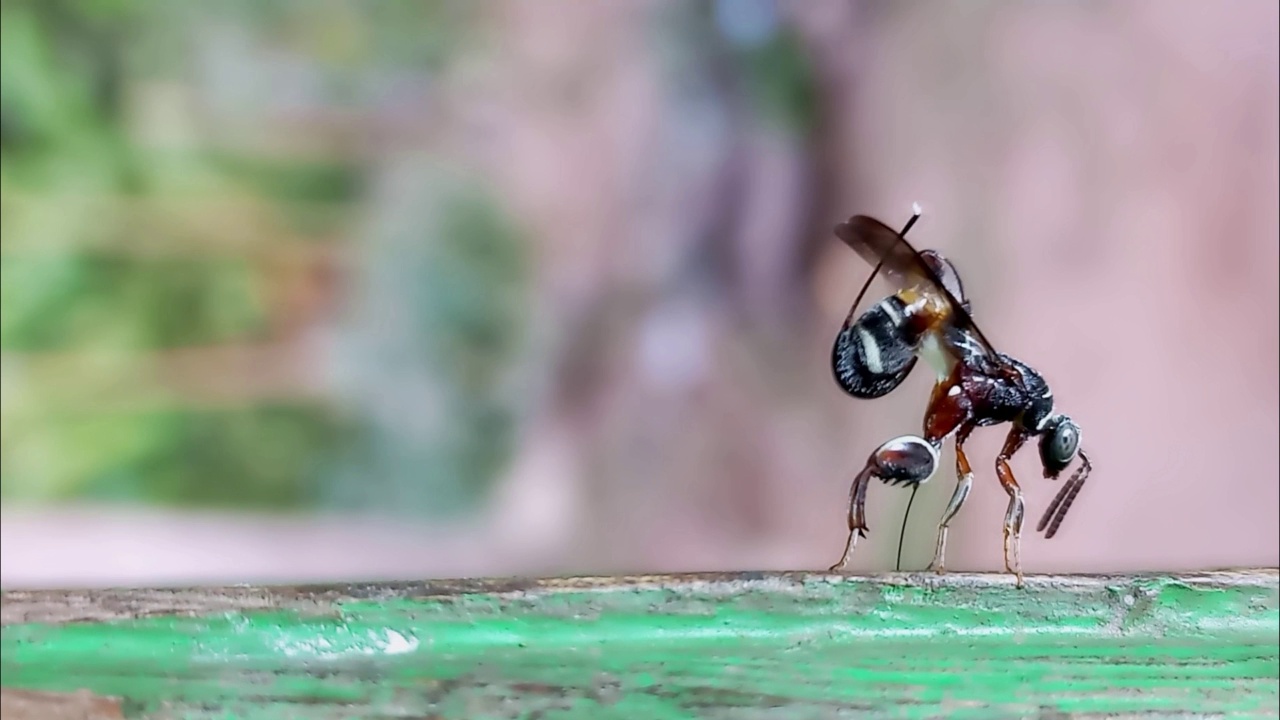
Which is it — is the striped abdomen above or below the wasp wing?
below

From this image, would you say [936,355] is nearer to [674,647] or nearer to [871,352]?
[871,352]

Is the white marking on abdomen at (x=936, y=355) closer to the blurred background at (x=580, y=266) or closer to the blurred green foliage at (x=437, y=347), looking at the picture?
the blurred background at (x=580, y=266)

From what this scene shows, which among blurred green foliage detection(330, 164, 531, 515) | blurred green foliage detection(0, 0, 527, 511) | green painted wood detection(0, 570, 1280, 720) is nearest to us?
green painted wood detection(0, 570, 1280, 720)

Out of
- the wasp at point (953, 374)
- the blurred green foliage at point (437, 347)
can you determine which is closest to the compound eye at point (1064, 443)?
the wasp at point (953, 374)

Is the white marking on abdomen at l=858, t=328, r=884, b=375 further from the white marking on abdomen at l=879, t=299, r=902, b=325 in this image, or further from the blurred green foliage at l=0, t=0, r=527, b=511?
the blurred green foliage at l=0, t=0, r=527, b=511

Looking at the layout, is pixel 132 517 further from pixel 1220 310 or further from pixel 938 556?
pixel 1220 310

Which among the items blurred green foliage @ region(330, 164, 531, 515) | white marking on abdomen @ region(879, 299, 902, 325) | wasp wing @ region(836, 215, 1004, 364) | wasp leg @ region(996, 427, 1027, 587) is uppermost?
blurred green foliage @ region(330, 164, 531, 515)

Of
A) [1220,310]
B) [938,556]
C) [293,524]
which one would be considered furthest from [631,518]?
[938,556]

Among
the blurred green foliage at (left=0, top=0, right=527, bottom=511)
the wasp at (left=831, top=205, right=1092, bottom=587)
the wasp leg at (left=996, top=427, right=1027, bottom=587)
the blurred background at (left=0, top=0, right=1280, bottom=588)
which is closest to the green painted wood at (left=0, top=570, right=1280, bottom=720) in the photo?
the wasp leg at (left=996, top=427, right=1027, bottom=587)
